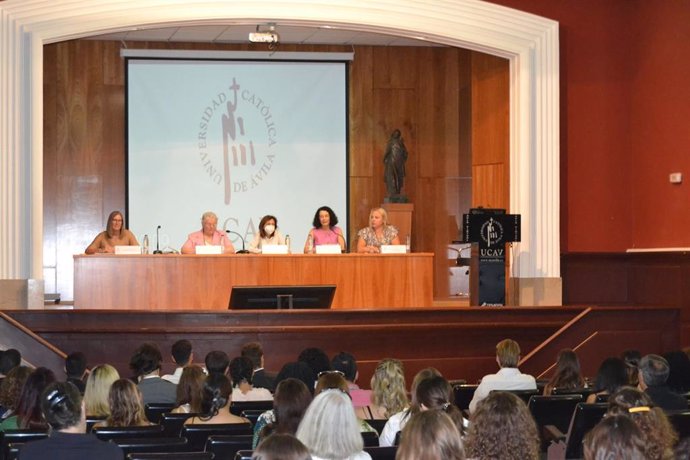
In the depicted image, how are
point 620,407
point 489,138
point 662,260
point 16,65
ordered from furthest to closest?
1. point 489,138
2. point 662,260
3. point 16,65
4. point 620,407

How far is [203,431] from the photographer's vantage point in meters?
4.95

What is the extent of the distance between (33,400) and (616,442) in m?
3.06

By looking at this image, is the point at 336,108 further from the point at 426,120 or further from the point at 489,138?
the point at 489,138

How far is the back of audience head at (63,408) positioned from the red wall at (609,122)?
29.1 feet

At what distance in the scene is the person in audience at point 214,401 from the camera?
5293 millimetres

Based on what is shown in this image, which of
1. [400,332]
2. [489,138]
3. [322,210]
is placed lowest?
[400,332]

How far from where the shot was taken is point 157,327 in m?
9.82

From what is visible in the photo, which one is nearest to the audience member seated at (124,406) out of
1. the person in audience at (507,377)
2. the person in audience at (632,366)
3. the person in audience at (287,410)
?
the person in audience at (287,410)

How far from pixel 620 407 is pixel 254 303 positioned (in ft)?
20.4

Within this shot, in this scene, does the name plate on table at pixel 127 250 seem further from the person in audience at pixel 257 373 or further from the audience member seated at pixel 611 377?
the audience member seated at pixel 611 377

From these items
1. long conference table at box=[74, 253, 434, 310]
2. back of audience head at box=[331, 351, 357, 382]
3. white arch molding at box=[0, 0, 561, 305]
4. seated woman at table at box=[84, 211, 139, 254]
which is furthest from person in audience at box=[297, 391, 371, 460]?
seated woman at table at box=[84, 211, 139, 254]

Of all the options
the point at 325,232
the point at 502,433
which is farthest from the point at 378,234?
the point at 502,433

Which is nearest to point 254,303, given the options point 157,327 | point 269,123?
point 157,327

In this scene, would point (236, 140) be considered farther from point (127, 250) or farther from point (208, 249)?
point (127, 250)
